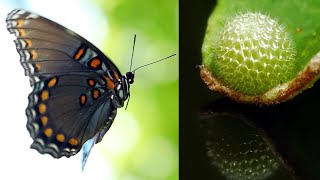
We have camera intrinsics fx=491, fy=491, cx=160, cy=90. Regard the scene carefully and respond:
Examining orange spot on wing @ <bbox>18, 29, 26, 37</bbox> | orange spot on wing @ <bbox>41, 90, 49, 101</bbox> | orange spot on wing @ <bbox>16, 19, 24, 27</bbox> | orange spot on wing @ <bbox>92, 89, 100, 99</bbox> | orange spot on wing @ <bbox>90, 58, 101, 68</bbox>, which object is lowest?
orange spot on wing @ <bbox>41, 90, 49, 101</bbox>

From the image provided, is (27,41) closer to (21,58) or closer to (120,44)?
(21,58)

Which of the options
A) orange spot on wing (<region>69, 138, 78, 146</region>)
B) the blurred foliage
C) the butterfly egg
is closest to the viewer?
the butterfly egg

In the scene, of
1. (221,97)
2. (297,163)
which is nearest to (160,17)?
(221,97)

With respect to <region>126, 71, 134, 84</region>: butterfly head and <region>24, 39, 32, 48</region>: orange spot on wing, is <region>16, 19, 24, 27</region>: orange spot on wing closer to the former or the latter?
<region>24, 39, 32, 48</region>: orange spot on wing

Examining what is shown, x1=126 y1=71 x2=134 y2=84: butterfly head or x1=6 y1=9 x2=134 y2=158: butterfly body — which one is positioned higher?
x1=126 y1=71 x2=134 y2=84: butterfly head

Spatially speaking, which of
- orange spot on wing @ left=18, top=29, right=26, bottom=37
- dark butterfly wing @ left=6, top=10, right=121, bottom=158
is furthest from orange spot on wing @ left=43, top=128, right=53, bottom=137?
orange spot on wing @ left=18, top=29, right=26, bottom=37

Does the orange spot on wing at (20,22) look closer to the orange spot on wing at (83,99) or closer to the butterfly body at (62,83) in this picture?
the butterfly body at (62,83)

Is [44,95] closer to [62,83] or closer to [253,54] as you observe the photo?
[62,83]

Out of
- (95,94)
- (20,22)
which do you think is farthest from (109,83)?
(20,22)
